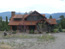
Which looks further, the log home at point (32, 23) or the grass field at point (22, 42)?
the log home at point (32, 23)

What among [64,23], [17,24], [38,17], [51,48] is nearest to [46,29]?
[38,17]

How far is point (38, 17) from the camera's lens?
131ft

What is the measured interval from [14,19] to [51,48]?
91.6ft

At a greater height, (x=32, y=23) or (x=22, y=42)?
(x=32, y=23)

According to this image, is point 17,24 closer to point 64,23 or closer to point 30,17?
point 30,17

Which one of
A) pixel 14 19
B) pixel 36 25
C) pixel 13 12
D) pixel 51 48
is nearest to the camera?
pixel 51 48

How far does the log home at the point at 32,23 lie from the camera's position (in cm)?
3838

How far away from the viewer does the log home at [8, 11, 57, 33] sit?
38375 millimetres

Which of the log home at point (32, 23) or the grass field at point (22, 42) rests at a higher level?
the log home at point (32, 23)

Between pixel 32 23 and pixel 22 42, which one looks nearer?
pixel 22 42

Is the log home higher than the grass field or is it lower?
higher

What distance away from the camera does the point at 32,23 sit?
38906mm

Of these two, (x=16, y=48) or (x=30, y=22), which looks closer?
(x=16, y=48)

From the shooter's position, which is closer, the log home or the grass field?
the grass field
